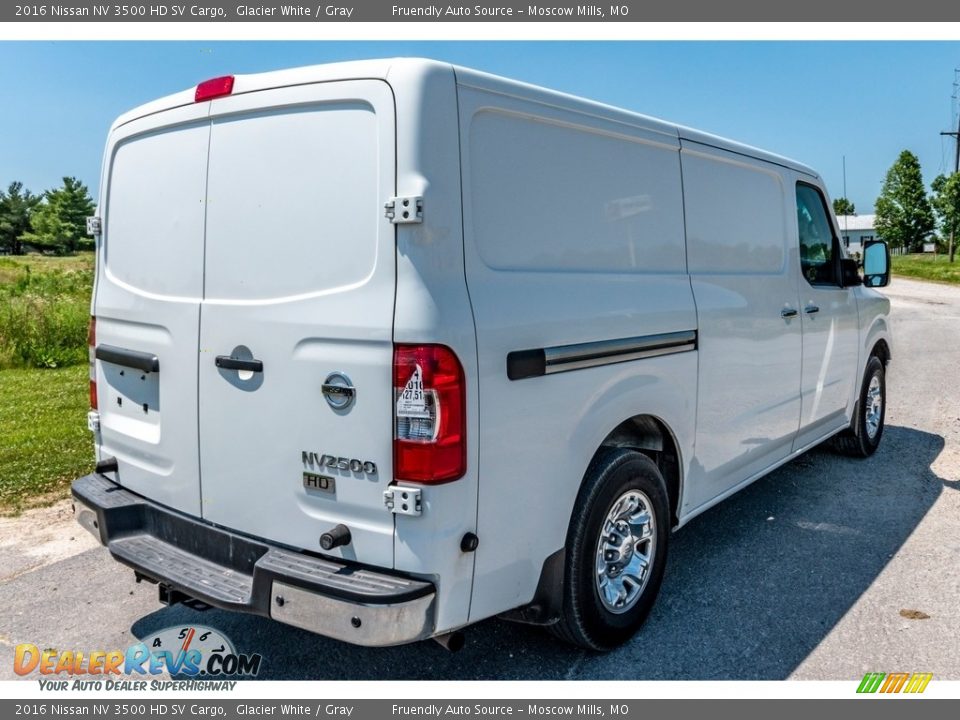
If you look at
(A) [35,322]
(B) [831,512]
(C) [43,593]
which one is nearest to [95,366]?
(C) [43,593]

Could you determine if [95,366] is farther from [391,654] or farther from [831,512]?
[831,512]

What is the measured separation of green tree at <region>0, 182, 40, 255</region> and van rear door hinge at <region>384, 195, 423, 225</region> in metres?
120

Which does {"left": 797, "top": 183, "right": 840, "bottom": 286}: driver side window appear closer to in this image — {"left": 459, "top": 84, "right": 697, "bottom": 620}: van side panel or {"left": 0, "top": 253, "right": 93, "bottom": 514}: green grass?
{"left": 459, "top": 84, "right": 697, "bottom": 620}: van side panel

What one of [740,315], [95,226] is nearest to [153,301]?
[95,226]

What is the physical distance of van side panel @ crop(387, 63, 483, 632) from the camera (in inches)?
97.0

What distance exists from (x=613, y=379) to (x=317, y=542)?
134 centimetres

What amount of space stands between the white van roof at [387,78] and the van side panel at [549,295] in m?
0.03

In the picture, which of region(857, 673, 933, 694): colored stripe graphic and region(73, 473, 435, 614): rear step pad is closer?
region(73, 473, 435, 614): rear step pad

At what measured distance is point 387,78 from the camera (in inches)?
99.6

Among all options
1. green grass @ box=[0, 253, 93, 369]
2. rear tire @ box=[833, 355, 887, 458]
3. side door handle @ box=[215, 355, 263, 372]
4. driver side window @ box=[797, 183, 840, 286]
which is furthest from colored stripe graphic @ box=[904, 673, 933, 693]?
green grass @ box=[0, 253, 93, 369]

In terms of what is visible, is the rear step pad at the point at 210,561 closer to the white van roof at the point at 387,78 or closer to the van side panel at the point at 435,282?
the van side panel at the point at 435,282

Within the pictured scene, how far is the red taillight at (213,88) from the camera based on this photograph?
2979mm

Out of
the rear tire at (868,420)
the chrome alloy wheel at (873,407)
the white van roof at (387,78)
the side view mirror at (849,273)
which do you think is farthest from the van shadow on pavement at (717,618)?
the white van roof at (387,78)

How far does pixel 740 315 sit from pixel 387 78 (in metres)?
2.44
